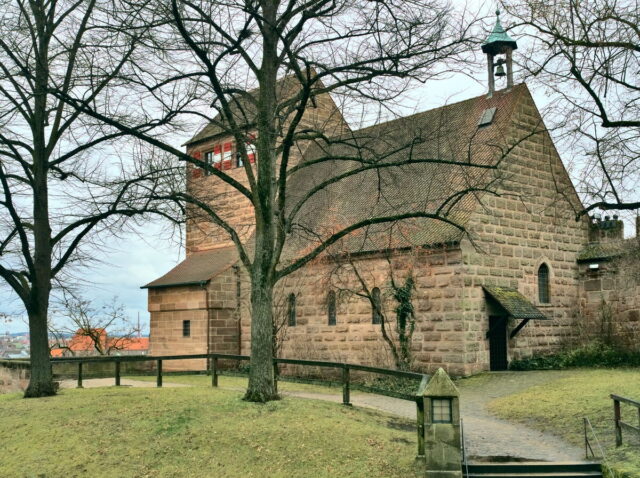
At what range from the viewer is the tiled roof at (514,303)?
72.9ft

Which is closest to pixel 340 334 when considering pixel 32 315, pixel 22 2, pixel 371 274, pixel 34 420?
pixel 371 274

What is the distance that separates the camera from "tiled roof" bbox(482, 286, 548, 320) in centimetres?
2223

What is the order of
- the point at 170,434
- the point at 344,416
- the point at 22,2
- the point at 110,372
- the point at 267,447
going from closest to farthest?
the point at 267,447, the point at 170,434, the point at 344,416, the point at 22,2, the point at 110,372

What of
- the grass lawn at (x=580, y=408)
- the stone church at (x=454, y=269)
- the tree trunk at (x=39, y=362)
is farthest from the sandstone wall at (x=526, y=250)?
the tree trunk at (x=39, y=362)

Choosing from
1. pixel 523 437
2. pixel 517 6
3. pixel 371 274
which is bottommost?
pixel 523 437

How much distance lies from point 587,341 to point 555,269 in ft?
8.93

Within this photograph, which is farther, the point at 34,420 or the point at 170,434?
the point at 34,420

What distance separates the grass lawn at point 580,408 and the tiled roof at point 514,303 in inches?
98.7

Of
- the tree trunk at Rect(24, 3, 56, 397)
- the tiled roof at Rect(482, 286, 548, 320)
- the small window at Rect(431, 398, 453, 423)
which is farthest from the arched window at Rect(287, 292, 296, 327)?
the small window at Rect(431, 398, 453, 423)

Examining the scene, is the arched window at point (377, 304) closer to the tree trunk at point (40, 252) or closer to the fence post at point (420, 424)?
the tree trunk at point (40, 252)

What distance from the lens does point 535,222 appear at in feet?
83.5

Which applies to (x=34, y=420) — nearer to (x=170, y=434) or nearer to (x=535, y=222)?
(x=170, y=434)

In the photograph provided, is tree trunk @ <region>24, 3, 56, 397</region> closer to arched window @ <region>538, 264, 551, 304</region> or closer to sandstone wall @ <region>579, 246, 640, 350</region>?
arched window @ <region>538, 264, 551, 304</region>

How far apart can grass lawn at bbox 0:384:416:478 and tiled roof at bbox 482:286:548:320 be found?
8415 mm
